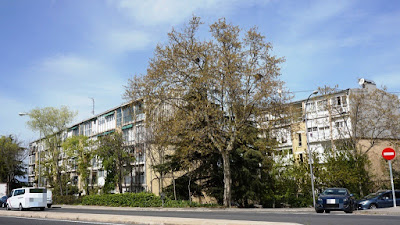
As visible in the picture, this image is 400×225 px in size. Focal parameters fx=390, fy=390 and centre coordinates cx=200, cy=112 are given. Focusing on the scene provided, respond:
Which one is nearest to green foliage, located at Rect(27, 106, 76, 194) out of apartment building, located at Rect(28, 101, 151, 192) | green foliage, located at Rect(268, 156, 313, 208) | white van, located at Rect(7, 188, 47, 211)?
apartment building, located at Rect(28, 101, 151, 192)

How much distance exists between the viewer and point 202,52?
96.7ft

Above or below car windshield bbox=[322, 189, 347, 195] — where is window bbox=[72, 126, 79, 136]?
above

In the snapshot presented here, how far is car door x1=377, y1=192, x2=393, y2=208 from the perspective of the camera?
1087 inches

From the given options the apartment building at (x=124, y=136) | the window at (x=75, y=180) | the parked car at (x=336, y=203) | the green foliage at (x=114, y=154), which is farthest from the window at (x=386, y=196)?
the window at (x=75, y=180)

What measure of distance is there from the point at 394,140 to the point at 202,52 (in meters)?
24.8

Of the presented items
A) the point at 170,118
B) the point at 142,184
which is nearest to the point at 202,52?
the point at 170,118

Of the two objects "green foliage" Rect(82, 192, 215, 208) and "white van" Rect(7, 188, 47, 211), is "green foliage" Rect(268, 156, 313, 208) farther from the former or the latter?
"white van" Rect(7, 188, 47, 211)

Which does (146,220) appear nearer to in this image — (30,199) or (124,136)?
(30,199)

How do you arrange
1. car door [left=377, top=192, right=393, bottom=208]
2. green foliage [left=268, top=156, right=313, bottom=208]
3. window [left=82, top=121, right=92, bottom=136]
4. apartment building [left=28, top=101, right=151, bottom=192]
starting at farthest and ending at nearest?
window [left=82, top=121, right=92, bottom=136] < apartment building [left=28, top=101, right=151, bottom=192] < green foliage [left=268, top=156, right=313, bottom=208] < car door [left=377, top=192, right=393, bottom=208]

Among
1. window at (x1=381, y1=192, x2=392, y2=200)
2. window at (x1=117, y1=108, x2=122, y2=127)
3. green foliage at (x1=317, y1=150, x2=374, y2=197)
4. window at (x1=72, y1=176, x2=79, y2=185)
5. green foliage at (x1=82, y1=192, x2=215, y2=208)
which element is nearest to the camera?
window at (x1=381, y1=192, x2=392, y2=200)

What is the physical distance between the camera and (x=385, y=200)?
27.8m

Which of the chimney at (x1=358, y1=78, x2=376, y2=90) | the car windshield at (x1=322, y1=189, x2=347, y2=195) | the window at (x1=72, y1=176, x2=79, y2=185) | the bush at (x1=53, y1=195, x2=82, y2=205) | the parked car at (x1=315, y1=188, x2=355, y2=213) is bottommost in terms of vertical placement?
the bush at (x1=53, y1=195, x2=82, y2=205)

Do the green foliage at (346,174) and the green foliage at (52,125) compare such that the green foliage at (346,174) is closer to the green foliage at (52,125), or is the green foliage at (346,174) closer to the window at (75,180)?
the green foliage at (52,125)

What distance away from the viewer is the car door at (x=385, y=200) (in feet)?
90.5
